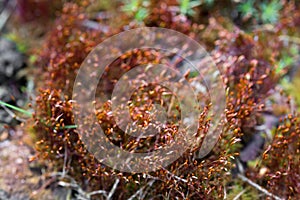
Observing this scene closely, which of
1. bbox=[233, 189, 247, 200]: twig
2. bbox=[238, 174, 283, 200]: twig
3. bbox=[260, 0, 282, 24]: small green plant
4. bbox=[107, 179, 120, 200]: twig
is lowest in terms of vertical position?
bbox=[233, 189, 247, 200]: twig

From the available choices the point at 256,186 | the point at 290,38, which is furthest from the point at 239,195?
the point at 290,38

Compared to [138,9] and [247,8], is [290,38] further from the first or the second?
[138,9]

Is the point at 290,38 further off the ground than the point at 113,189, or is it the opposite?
the point at 290,38

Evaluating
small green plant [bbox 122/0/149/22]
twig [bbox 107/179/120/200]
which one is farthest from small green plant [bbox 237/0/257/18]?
twig [bbox 107/179/120/200]

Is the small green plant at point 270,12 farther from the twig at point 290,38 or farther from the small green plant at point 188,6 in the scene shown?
the small green plant at point 188,6

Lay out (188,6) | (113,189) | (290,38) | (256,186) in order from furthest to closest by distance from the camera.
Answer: (290,38), (188,6), (256,186), (113,189)

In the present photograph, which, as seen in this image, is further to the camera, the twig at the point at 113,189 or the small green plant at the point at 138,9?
the small green plant at the point at 138,9

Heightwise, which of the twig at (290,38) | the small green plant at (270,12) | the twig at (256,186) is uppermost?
the small green plant at (270,12)

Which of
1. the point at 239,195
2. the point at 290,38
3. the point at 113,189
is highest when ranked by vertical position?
the point at 290,38

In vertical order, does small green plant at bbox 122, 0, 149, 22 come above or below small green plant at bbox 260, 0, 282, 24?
above

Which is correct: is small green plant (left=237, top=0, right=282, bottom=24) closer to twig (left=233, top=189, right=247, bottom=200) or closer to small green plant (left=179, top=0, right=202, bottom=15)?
small green plant (left=179, top=0, right=202, bottom=15)

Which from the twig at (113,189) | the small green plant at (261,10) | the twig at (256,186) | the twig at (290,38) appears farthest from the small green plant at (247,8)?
the twig at (113,189)

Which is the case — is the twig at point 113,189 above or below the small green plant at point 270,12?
below
